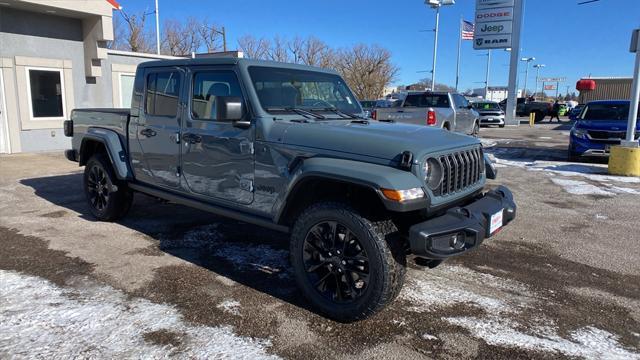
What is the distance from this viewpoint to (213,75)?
4.30 m

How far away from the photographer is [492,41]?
29.4 m

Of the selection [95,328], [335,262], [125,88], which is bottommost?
[95,328]

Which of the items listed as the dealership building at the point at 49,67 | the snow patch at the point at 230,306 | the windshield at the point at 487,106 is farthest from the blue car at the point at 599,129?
the windshield at the point at 487,106

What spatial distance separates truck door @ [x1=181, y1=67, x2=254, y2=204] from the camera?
396cm

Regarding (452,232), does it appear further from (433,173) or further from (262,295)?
(262,295)

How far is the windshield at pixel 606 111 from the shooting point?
11688mm

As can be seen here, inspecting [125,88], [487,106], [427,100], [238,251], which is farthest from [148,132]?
[487,106]

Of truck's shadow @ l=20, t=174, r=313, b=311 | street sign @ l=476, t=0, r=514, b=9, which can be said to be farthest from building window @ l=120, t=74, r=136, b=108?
street sign @ l=476, t=0, r=514, b=9

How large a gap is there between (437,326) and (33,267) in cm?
365

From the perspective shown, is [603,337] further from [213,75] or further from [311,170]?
[213,75]

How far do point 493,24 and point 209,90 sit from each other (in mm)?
29016

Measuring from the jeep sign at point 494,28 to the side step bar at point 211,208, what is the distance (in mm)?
28728

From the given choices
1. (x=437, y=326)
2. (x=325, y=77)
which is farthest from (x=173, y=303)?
(x=325, y=77)

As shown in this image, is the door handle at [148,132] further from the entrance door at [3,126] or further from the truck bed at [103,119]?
the entrance door at [3,126]
